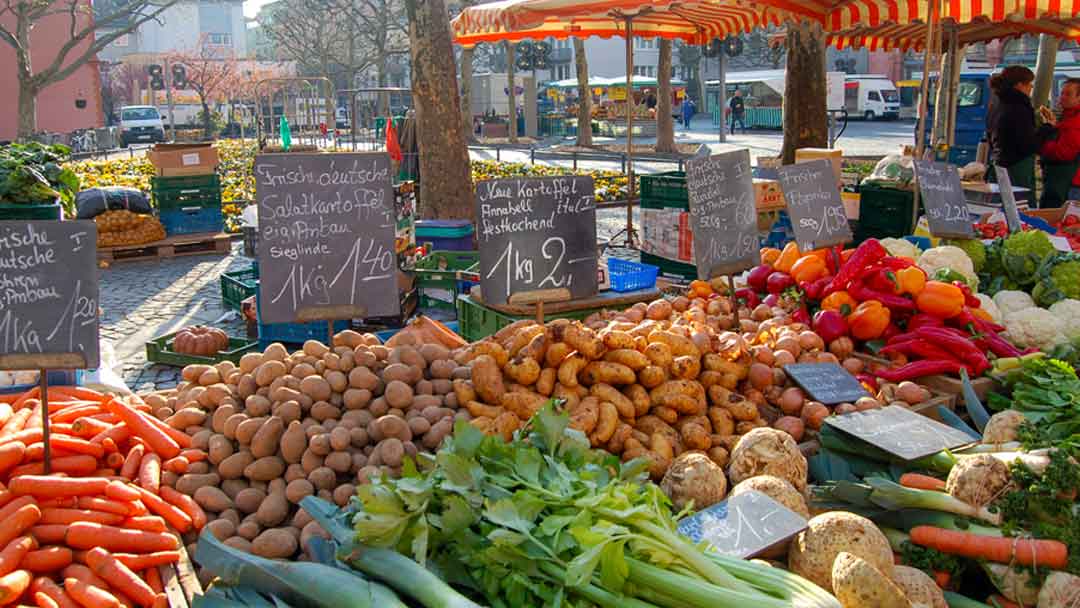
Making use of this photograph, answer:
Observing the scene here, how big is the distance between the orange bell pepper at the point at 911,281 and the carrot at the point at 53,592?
416 cm

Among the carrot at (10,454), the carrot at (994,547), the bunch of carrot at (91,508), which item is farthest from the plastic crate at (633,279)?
the carrot at (10,454)

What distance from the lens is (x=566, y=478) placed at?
8.39ft

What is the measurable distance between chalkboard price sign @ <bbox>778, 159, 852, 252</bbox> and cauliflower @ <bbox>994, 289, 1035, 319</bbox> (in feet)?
3.13

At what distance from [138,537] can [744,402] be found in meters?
2.38

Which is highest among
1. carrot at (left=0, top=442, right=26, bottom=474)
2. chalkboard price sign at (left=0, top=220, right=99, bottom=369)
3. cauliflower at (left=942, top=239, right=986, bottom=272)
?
chalkboard price sign at (left=0, top=220, right=99, bottom=369)

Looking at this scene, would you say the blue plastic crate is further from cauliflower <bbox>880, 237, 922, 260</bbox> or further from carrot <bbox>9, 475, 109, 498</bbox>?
carrot <bbox>9, 475, 109, 498</bbox>

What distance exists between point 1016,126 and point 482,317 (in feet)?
24.1

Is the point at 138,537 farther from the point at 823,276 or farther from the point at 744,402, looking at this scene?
the point at 823,276

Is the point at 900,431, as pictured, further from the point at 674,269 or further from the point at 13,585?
the point at 674,269

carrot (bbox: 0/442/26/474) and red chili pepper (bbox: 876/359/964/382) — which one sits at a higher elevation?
carrot (bbox: 0/442/26/474)

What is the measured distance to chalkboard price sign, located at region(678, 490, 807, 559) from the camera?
8.79 ft

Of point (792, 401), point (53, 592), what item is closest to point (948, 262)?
point (792, 401)

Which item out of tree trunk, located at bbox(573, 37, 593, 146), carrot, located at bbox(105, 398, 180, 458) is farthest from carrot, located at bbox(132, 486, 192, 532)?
tree trunk, located at bbox(573, 37, 593, 146)

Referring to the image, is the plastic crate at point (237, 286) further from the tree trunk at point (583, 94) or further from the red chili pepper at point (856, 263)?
the tree trunk at point (583, 94)
